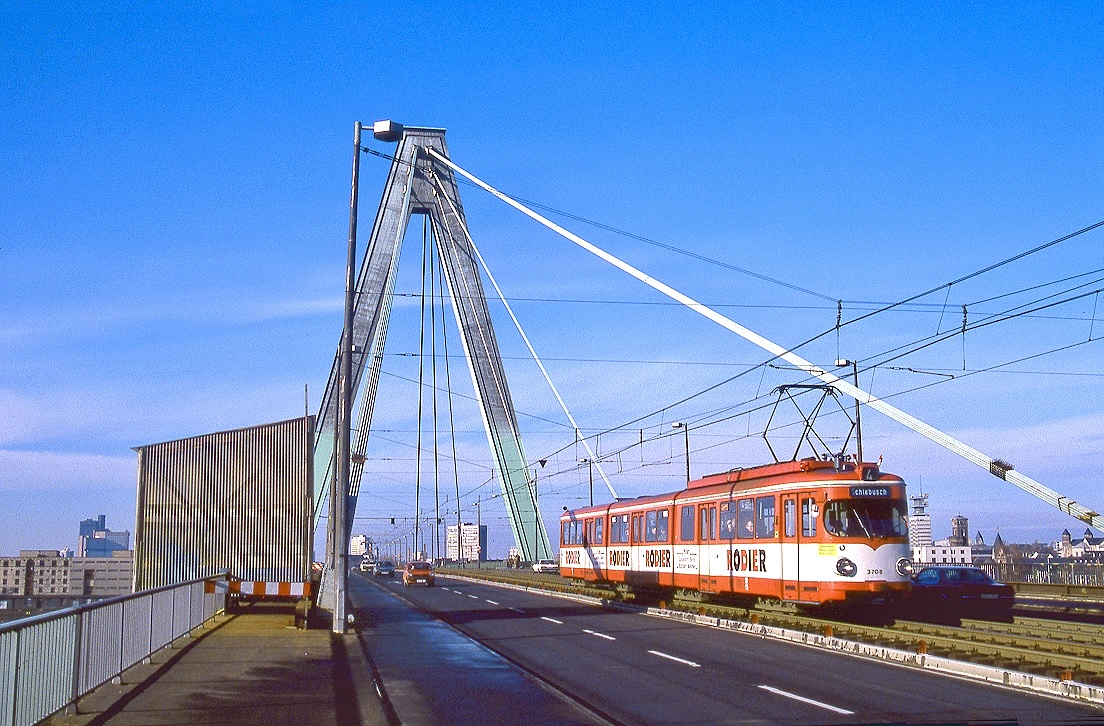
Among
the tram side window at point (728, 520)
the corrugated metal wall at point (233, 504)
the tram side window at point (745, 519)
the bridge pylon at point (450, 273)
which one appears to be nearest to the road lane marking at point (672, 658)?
the tram side window at point (745, 519)

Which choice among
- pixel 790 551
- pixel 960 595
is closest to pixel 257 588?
pixel 790 551

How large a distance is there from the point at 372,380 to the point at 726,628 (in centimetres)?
3173

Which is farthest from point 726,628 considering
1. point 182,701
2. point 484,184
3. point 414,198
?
point 414,198

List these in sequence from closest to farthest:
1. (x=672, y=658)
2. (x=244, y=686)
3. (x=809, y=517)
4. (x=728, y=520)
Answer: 1. (x=244, y=686)
2. (x=672, y=658)
3. (x=809, y=517)
4. (x=728, y=520)

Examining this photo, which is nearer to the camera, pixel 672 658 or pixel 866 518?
pixel 672 658

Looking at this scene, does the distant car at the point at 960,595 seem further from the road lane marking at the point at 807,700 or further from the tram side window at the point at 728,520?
the road lane marking at the point at 807,700

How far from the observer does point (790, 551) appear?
76.5ft

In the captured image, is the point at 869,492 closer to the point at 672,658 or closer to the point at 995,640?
the point at 995,640

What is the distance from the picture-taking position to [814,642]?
63.0 feet

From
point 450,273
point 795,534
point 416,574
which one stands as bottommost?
point 416,574

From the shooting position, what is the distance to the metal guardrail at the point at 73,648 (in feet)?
27.9

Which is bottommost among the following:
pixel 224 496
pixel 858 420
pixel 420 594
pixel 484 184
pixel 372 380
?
pixel 420 594

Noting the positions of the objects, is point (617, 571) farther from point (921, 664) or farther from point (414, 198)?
point (414, 198)

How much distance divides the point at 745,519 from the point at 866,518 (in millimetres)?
3267
